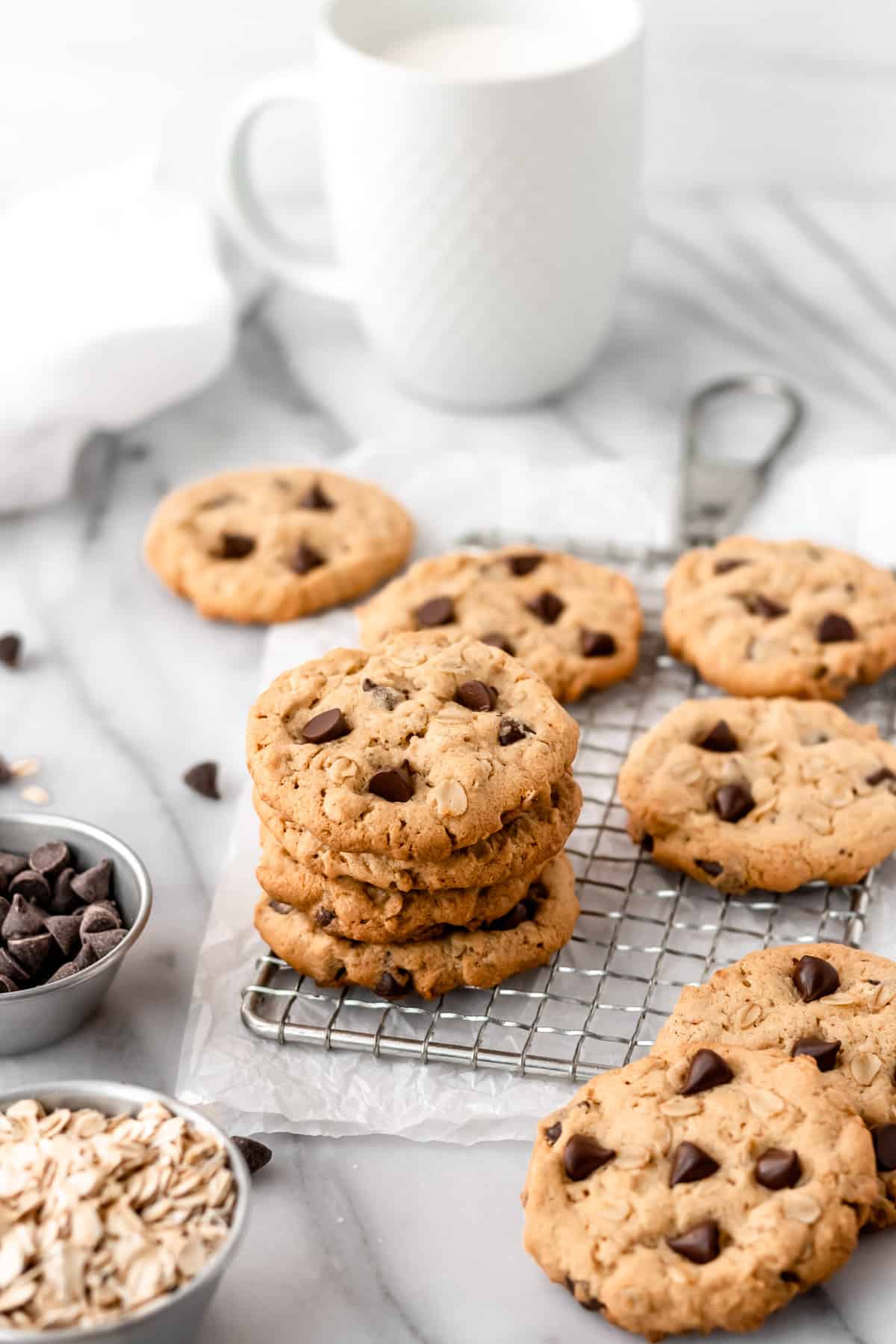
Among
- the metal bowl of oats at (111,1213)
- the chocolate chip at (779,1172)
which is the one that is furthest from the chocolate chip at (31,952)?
the chocolate chip at (779,1172)

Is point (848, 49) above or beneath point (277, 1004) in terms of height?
above

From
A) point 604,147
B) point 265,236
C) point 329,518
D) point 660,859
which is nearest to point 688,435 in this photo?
point 604,147

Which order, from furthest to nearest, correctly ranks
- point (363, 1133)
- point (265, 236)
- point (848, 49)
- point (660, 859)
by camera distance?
point (848, 49), point (265, 236), point (660, 859), point (363, 1133)

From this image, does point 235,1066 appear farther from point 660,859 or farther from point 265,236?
point 265,236

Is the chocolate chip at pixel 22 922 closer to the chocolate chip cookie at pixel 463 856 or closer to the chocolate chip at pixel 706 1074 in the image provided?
the chocolate chip cookie at pixel 463 856

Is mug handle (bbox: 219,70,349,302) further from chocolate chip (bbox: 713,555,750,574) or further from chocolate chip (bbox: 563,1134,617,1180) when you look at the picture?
chocolate chip (bbox: 563,1134,617,1180)

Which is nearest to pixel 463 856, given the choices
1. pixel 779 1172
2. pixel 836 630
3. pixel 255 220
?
pixel 779 1172

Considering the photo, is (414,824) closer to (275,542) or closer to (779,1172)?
(779,1172)
